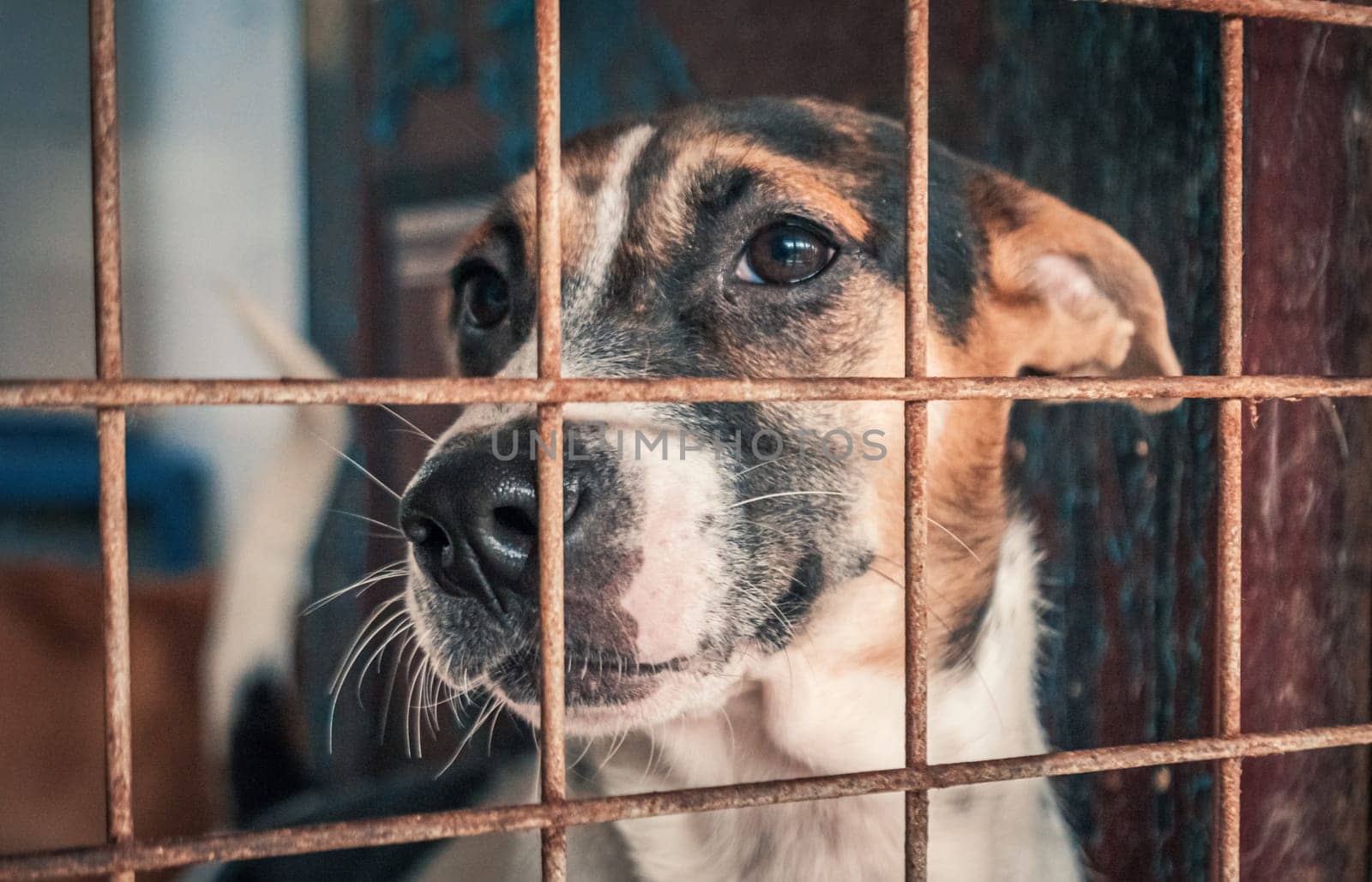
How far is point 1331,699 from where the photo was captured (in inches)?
62.9

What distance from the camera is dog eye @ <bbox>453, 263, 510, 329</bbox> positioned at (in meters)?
1.75

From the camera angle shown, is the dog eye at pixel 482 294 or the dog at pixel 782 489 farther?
the dog eye at pixel 482 294

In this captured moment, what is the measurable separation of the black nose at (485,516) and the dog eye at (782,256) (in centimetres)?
54

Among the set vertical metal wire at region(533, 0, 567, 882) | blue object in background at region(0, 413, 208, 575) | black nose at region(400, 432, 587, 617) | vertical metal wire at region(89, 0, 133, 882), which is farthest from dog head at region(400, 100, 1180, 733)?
blue object in background at region(0, 413, 208, 575)

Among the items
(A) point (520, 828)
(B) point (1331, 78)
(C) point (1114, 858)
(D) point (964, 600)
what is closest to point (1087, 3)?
(B) point (1331, 78)

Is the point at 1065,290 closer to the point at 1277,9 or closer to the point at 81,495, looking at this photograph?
the point at 1277,9

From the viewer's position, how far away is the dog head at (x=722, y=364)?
1.16 metres

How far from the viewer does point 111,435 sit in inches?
27.7

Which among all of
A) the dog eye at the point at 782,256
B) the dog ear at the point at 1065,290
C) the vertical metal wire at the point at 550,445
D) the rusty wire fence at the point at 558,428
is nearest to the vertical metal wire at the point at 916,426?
the rusty wire fence at the point at 558,428

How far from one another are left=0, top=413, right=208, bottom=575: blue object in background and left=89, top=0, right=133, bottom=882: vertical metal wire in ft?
4.15

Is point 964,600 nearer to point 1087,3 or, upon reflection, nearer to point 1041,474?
point 1041,474

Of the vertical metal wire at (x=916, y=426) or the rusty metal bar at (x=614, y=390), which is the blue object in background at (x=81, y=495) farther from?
the vertical metal wire at (x=916, y=426)

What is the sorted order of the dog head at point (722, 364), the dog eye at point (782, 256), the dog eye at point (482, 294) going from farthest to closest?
the dog eye at point (482, 294) → the dog eye at point (782, 256) → the dog head at point (722, 364)

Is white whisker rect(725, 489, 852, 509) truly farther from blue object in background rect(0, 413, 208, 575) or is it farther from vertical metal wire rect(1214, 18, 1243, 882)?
blue object in background rect(0, 413, 208, 575)
